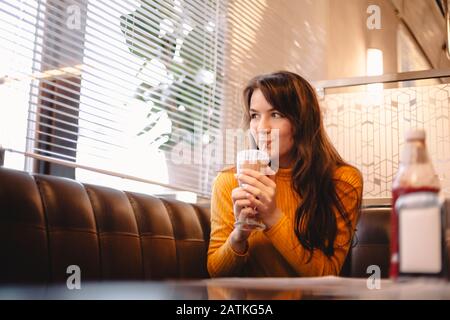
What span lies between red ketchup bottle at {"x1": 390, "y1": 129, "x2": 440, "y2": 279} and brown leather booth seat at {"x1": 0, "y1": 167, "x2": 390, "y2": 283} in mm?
851

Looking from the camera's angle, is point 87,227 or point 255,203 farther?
point 87,227

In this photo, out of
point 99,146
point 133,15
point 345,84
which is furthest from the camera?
point 345,84

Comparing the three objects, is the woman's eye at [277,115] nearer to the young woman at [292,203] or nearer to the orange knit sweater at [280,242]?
the young woman at [292,203]

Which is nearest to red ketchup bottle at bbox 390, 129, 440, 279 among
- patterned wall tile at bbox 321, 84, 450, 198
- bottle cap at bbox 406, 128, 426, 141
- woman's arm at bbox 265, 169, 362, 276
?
bottle cap at bbox 406, 128, 426, 141

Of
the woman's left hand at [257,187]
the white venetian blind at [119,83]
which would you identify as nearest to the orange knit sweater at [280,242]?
the woman's left hand at [257,187]

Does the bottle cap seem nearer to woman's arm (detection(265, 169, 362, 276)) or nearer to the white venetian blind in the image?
woman's arm (detection(265, 169, 362, 276))

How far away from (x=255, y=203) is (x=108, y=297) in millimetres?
737

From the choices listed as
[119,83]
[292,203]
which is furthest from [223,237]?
[119,83]

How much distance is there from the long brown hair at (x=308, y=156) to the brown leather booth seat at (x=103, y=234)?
1.40 feet

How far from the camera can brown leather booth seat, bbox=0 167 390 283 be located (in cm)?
128

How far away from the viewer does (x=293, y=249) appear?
151 cm

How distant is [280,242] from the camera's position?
150cm

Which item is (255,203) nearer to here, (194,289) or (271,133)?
(271,133)

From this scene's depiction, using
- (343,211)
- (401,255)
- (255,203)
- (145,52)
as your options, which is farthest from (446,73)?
(401,255)
